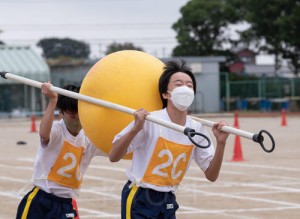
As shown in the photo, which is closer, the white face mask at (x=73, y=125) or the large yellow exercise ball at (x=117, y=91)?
the large yellow exercise ball at (x=117, y=91)

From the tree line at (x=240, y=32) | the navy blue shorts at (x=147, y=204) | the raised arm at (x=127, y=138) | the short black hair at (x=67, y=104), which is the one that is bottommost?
the navy blue shorts at (x=147, y=204)

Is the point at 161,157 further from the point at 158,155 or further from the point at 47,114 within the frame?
the point at 47,114

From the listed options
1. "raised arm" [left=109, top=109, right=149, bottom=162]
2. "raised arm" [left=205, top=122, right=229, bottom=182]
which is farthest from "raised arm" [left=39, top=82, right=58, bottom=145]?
"raised arm" [left=205, top=122, right=229, bottom=182]

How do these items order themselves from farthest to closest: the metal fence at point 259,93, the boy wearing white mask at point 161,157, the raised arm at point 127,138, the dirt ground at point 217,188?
the metal fence at point 259,93 → the dirt ground at point 217,188 → the boy wearing white mask at point 161,157 → the raised arm at point 127,138

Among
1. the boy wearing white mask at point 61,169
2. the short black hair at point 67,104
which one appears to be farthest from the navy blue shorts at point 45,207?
the short black hair at point 67,104

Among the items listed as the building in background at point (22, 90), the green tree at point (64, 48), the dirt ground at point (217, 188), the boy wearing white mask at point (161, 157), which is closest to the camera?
the boy wearing white mask at point (161, 157)

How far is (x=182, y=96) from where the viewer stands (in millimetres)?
5574

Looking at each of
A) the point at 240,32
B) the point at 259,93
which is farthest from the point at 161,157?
the point at 240,32

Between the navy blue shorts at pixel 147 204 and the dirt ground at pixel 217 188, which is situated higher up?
the navy blue shorts at pixel 147 204

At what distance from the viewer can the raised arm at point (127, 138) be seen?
5.45m

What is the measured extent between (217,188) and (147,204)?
24.3ft

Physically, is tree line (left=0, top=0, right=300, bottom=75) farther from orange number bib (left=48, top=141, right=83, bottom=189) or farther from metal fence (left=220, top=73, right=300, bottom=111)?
orange number bib (left=48, top=141, right=83, bottom=189)

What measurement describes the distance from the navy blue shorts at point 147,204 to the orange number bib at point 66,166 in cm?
86

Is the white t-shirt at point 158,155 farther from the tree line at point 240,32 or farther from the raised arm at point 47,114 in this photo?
the tree line at point 240,32
